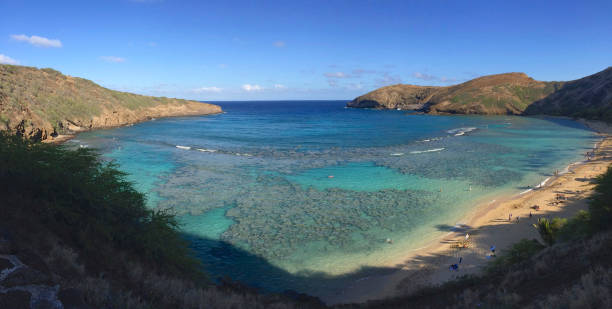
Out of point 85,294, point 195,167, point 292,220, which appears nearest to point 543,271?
point 85,294

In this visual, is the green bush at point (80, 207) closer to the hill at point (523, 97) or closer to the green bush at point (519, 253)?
the green bush at point (519, 253)

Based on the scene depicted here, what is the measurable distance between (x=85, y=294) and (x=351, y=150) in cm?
5185

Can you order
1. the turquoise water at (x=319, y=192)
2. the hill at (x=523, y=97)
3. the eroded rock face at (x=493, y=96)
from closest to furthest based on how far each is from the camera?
the turquoise water at (x=319, y=192), the hill at (x=523, y=97), the eroded rock face at (x=493, y=96)

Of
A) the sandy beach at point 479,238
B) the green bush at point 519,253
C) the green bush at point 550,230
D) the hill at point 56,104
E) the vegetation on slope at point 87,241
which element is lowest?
the sandy beach at point 479,238

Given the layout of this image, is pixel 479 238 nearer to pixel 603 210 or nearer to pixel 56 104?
pixel 603 210

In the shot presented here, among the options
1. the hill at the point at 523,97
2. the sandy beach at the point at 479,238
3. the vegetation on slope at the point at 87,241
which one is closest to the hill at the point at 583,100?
the hill at the point at 523,97

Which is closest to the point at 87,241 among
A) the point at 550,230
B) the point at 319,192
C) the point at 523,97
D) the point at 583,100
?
the point at 550,230

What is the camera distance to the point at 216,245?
2245cm

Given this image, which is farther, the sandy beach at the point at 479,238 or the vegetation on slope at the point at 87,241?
the sandy beach at the point at 479,238

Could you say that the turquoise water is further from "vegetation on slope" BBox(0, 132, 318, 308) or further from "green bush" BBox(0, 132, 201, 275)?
"green bush" BBox(0, 132, 201, 275)

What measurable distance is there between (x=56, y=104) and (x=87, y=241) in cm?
9098

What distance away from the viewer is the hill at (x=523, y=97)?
118 metres

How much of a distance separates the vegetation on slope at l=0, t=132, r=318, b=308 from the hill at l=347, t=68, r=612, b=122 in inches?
4847

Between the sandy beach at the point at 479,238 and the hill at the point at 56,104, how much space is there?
57.1 metres
